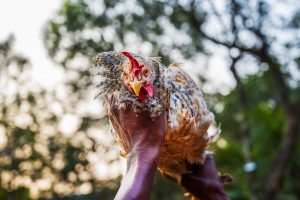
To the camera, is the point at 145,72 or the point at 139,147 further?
the point at 145,72

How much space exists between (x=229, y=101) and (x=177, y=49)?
1081 cm

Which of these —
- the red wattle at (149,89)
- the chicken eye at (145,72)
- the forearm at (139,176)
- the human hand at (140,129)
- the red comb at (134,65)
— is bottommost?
the forearm at (139,176)

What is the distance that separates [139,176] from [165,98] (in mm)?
768

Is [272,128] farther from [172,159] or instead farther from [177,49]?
[172,159]

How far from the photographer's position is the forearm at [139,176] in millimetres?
2627

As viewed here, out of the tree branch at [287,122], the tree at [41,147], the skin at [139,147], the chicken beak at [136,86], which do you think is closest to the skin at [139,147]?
the skin at [139,147]

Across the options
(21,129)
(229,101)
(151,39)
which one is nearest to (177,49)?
(151,39)

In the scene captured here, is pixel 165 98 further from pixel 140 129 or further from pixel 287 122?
pixel 287 122

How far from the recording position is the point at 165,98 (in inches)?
133

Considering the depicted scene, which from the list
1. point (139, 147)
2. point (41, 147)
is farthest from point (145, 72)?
point (41, 147)

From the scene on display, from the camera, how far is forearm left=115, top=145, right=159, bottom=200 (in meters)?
2.63

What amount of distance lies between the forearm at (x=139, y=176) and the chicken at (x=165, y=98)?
0.86ft

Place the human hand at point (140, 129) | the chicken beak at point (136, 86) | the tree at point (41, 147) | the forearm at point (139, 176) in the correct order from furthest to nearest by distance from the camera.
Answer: the tree at point (41, 147) → the chicken beak at point (136, 86) → the human hand at point (140, 129) → the forearm at point (139, 176)

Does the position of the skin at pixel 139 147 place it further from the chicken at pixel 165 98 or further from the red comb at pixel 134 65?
the red comb at pixel 134 65
